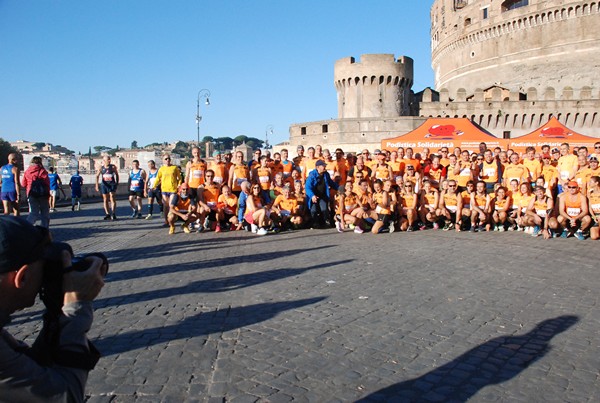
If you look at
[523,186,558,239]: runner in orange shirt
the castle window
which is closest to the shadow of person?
[523,186,558,239]: runner in orange shirt

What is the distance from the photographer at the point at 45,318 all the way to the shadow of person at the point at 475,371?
197 cm

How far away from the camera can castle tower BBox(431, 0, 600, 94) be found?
167 ft

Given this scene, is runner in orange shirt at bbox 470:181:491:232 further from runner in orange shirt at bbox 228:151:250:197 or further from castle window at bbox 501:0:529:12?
castle window at bbox 501:0:529:12

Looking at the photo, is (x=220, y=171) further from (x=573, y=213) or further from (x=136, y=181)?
(x=573, y=213)

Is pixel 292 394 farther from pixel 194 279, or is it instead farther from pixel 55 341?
pixel 194 279

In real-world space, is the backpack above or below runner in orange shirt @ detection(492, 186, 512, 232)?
above

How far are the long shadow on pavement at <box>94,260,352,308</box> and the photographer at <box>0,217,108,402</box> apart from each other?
3.75 meters

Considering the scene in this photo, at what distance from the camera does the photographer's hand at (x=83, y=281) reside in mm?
1826

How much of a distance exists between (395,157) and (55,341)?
41.7 feet

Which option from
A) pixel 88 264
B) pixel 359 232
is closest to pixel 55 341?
pixel 88 264

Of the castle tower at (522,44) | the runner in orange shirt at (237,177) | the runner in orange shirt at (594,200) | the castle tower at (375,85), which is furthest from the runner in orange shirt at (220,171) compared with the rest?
the castle tower at (522,44)

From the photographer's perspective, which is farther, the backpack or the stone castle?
the stone castle

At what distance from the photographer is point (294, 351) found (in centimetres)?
402

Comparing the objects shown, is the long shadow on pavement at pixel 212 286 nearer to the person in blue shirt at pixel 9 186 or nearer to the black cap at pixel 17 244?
the black cap at pixel 17 244
